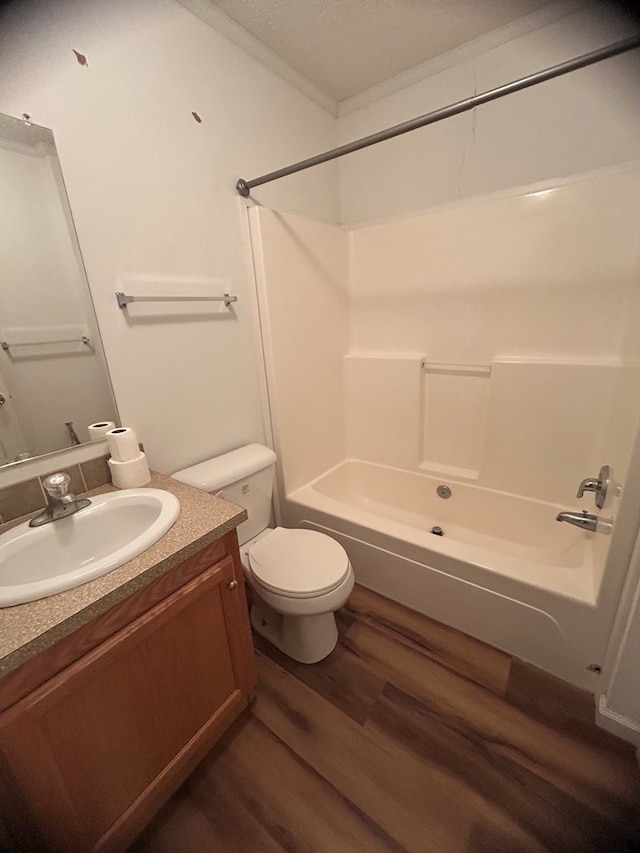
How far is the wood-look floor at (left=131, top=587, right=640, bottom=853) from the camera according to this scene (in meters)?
0.95

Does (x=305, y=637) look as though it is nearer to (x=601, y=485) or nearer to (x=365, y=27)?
(x=601, y=485)

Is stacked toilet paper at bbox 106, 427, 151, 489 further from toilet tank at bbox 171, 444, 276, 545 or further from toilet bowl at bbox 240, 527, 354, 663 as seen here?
toilet bowl at bbox 240, 527, 354, 663

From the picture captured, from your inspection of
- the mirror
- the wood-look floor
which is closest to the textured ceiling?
the mirror

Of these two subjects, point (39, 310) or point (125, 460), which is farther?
point (125, 460)

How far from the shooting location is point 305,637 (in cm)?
140

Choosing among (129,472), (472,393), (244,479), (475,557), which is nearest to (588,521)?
(475,557)

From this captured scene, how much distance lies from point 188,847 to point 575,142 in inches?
111

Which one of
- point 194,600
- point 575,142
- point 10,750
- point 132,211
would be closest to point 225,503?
point 194,600

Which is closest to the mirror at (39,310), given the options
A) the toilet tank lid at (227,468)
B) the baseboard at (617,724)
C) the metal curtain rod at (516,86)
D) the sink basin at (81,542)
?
the sink basin at (81,542)

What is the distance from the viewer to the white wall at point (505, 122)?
1.33 meters

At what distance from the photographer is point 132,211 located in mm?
1185

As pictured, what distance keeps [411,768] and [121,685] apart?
95 centimetres

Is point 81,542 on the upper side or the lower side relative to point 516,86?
lower

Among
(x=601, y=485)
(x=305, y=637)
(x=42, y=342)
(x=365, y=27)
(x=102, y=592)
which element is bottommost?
(x=305, y=637)
